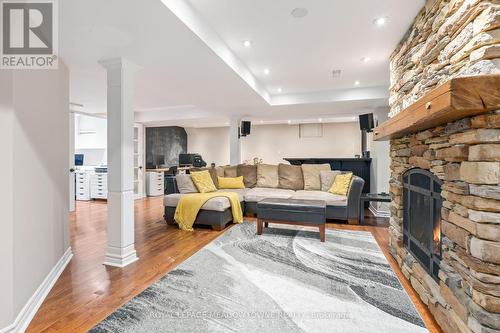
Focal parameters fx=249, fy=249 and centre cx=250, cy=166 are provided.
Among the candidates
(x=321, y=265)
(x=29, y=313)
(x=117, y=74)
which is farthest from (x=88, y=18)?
(x=321, y=265)

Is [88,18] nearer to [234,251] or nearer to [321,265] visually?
[234,251]

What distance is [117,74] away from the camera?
2830 millimetres

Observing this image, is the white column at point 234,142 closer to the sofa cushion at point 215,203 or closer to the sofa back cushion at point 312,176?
the sofa back cushion at point 312,176

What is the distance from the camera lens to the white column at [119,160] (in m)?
2.78

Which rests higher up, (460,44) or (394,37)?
(394,37)

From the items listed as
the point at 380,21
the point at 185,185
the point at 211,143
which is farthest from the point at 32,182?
the point at 211,143

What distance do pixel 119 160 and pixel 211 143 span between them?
713 cm

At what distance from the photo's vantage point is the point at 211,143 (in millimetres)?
9867

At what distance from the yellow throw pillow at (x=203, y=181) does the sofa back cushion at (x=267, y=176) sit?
121 cm

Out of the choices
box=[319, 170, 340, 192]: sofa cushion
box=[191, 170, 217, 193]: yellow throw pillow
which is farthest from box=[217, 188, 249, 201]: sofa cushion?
box=[319, 170, 340, 192]: sofa cushion

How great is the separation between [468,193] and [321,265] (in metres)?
1.64

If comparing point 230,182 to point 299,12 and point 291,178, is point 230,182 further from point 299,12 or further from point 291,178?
point 299,12

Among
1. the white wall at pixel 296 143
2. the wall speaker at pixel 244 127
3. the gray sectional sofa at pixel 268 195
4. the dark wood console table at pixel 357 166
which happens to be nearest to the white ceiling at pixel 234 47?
the wall speaker at pixel 244 127

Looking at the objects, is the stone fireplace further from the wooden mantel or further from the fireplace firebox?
the wooden mantel
